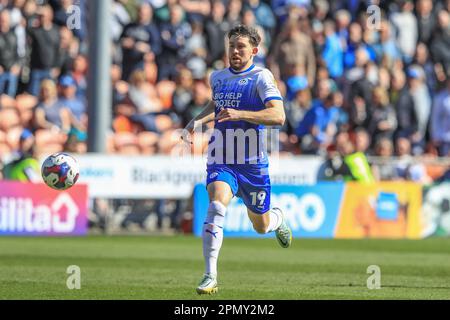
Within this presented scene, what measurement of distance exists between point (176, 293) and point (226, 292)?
1.66ft

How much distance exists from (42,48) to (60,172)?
34.3 ft

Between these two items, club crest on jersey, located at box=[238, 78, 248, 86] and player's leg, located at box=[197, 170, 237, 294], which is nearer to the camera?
player's leg, located at box=[197, 170, 237, 294]

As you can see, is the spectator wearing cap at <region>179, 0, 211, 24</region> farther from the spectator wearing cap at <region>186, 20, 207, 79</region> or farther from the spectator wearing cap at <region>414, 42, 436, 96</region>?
the spectator wearing cap at <region>414, 42, 436, 96</region>

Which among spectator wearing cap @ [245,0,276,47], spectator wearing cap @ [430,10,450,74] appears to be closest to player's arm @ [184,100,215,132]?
spectator wearing cap @ [245,0,276,47]

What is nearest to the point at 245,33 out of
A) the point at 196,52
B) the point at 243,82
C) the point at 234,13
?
the point at 243,82

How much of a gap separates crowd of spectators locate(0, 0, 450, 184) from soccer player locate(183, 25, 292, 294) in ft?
32.7

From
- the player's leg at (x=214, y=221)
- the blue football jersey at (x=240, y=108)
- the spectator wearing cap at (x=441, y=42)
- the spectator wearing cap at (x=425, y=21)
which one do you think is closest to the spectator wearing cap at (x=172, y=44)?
the spectator wearing cap at (x=425, y=21)

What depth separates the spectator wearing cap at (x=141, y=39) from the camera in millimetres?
23872

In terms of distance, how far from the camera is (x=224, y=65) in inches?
964

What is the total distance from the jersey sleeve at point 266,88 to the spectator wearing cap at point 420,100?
13958mm

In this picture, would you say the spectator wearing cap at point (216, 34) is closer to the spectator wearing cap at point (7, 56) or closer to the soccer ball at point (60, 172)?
the spectator wearing cap at point (7, 56)

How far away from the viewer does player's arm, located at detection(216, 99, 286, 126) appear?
11.0 meters

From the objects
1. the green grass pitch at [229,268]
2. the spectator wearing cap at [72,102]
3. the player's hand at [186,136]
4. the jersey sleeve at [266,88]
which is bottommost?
the green grass pitch at [229,268]

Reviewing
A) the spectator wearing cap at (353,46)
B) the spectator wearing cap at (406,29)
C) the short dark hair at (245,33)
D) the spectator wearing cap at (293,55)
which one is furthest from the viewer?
the spectator wearing cap at (406,29)
